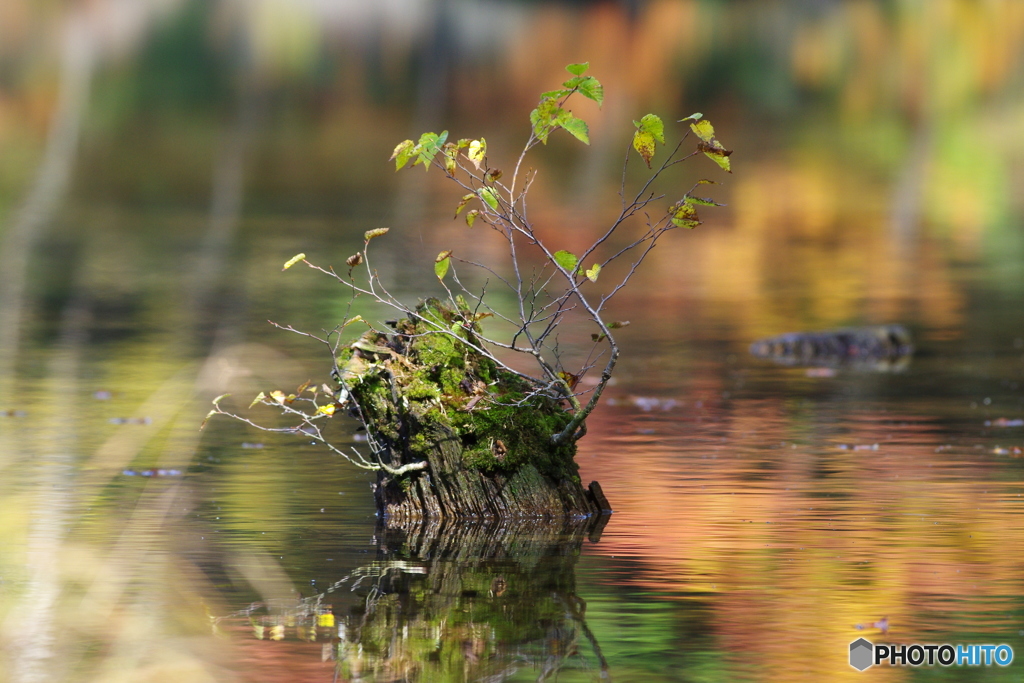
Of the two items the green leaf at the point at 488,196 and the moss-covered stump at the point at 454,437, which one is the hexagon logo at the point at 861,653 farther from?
the green leaf at the point at 488,196

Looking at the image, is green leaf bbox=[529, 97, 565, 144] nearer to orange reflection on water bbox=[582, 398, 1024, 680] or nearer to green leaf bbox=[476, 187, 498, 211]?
green leaf bbox=[476, 187, 498, 211]

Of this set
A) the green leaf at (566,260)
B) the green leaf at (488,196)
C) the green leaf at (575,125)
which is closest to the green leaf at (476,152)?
the green leaf at (488,196)

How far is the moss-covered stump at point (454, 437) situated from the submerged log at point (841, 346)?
9.40m

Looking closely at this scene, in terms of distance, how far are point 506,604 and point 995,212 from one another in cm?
3728

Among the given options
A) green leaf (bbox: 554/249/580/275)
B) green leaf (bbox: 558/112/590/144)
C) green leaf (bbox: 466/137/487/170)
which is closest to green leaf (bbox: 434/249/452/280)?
green leaf (bbox: 466/137/487/170)

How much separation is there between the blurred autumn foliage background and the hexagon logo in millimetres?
70

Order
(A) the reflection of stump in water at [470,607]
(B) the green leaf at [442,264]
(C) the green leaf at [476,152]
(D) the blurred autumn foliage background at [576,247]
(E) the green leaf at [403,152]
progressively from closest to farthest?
(A) the reflection of stump in water at [470,607] → (D) the blurred autumn foliage background at [576,247] → (E) the green leaf at [403,152] → (C) the green leaf at [476,152] → (B) the green leaf at [442,264]

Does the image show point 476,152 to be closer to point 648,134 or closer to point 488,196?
point 488,196

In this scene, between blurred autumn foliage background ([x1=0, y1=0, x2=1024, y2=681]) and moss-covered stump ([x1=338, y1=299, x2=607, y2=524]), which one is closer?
blurred autumn foliage background ([x1=0, y1=0, x2=1024, y2=681])

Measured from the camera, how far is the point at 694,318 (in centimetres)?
2422

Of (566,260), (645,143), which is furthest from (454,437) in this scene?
(645,143)

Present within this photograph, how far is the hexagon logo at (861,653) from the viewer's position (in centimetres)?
732

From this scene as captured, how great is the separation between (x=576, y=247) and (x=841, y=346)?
551 inches

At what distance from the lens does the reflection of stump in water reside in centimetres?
743
